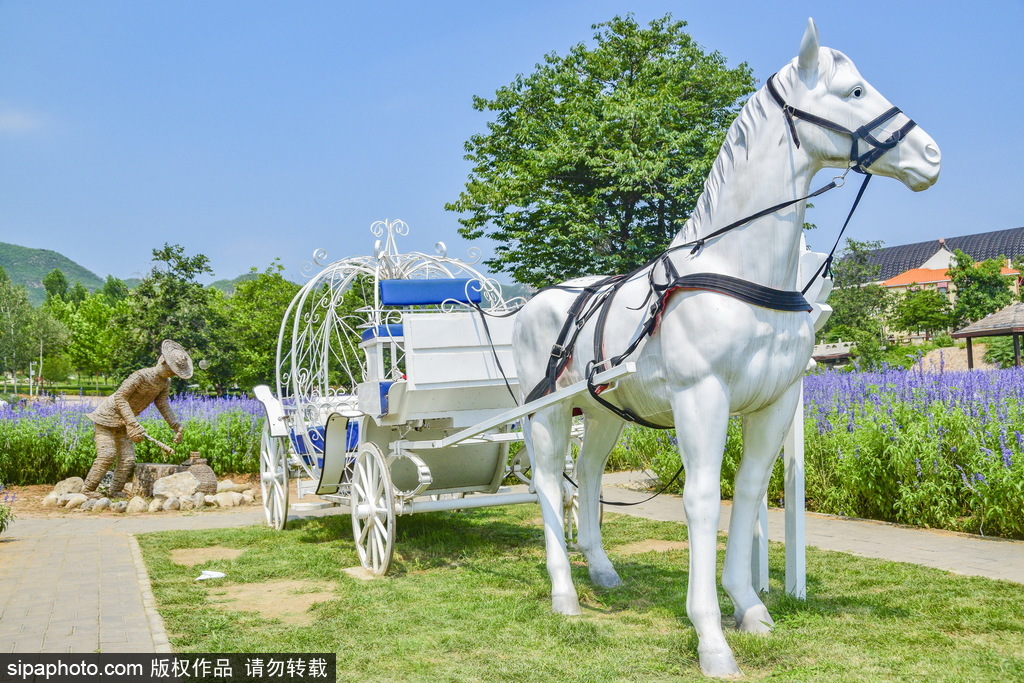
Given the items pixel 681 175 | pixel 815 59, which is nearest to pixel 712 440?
pixel 815 59

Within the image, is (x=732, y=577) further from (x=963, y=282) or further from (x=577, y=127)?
(x=963, y=282)

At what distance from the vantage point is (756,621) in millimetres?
4195

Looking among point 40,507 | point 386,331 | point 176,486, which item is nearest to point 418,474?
point 386,331

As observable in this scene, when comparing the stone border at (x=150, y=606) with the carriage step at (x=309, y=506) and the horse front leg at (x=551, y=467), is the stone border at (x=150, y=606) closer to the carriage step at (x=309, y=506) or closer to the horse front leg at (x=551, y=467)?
the carriage step at (x=309, y=506)

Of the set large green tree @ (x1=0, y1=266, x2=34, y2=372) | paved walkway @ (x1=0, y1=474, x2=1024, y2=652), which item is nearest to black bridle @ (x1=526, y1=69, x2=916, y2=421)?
paved walkway @ (x1=0, y1=474, x2=1024, y2=652)

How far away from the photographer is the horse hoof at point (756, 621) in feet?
13.7

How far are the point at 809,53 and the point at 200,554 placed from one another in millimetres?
6372

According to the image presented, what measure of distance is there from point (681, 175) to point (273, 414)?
15.5 meters

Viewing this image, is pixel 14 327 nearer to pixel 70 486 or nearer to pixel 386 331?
pixel 70 486

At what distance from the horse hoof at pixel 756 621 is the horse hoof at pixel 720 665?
518 mm

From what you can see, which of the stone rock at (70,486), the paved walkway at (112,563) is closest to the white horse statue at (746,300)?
the paved walkway at (112,563)

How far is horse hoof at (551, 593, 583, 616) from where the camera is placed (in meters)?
4.79

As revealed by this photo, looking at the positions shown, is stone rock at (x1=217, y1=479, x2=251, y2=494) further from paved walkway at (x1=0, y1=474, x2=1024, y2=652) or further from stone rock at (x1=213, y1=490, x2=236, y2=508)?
paved walkway at (x1=0, y1=474, x2=1024, y2=652)

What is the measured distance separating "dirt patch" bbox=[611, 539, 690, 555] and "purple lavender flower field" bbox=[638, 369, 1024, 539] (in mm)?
2124
